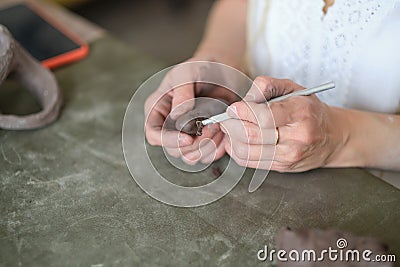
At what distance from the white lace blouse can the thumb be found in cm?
22

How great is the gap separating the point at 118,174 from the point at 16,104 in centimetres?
28

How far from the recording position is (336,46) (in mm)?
781

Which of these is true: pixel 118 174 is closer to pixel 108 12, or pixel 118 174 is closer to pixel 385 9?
pixel 385 9

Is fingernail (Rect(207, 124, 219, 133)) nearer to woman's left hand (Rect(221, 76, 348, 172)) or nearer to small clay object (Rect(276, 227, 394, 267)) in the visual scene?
woman's left hand (Rect(221, 76, 348, 172))

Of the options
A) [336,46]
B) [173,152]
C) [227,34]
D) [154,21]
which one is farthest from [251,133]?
[154,21]

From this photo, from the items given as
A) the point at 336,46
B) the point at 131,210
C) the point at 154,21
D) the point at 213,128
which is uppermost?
the point at 336,46

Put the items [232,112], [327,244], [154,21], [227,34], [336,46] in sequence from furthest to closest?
[154,21], [227,34], [336,46], [232,112], [327,244]

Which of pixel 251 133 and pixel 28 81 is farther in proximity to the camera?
pixel 28 81

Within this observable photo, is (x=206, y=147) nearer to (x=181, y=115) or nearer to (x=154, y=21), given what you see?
(x=181, y=115)

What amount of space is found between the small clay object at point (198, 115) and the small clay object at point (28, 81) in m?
0.26

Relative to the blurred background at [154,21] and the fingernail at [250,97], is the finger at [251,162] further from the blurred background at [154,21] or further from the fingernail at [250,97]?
the blurred background at [154,21]

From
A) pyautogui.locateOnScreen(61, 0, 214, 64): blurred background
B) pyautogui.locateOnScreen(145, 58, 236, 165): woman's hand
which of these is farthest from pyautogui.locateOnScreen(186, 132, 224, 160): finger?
pyautogui.locateOnScreen(61, 0, 214, 64): blurred background

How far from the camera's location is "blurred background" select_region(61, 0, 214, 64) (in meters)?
2.22

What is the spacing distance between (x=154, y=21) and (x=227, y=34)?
150 centimetres
